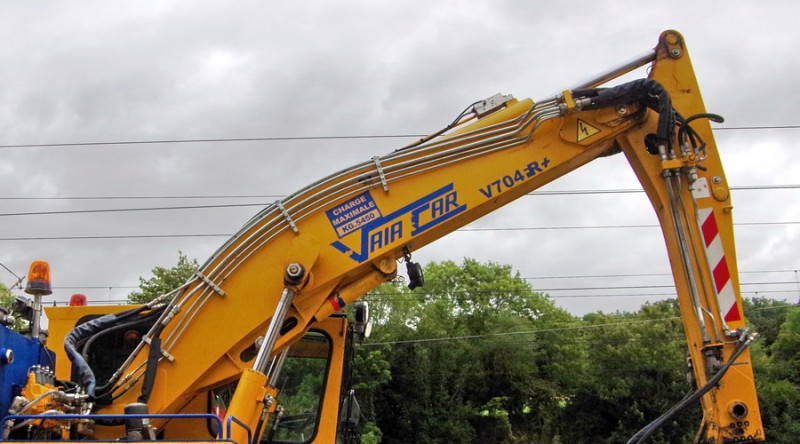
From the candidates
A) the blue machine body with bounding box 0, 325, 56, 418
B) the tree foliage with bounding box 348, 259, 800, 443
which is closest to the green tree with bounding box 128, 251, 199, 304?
the tree foliage with bounding box 348, 259, 800, 443

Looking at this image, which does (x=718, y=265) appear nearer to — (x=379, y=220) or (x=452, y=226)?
(x=452, y=226)

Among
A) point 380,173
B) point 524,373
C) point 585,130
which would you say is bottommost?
point 380,173

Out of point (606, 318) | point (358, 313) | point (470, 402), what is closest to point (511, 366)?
point (470, 402)

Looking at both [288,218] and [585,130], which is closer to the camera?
[288,218]

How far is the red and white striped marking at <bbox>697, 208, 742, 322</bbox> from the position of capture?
6188mm

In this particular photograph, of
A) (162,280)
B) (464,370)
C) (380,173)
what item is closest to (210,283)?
(380,173)

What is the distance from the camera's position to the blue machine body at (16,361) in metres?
5.63

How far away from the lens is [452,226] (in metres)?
6.48

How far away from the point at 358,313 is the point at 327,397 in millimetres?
855

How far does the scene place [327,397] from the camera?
6.77 metres

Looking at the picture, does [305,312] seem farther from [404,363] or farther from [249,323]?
[404,363]

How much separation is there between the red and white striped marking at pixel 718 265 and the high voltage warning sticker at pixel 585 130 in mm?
1045

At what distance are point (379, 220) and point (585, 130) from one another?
186 cm

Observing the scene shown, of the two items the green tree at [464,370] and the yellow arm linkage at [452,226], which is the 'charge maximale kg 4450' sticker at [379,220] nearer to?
the yellow arm linkage at [452,226]
